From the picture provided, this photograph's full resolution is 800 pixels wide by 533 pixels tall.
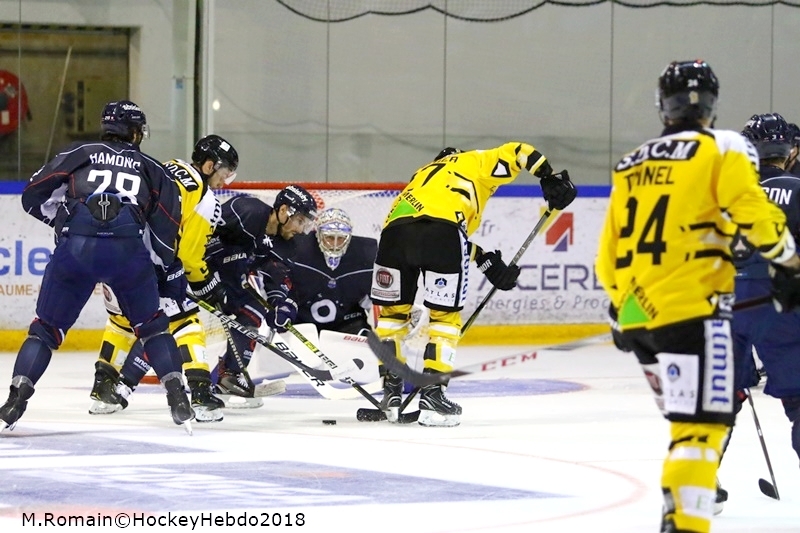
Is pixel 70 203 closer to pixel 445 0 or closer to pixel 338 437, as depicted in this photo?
pixel 338 437

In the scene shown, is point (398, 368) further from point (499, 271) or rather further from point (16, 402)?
point (16, 402)

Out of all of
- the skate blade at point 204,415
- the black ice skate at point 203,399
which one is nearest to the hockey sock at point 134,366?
the black ice skate at point 203,399

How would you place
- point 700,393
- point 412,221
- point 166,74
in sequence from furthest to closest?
point 166,74 < point 412,221 < point 700,393

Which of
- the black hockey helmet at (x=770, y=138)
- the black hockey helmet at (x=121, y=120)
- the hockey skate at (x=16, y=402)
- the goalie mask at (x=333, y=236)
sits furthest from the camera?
the goalie mask at (x=333, y=236)

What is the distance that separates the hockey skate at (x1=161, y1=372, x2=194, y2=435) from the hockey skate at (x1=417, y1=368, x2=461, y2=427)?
93 centimetres

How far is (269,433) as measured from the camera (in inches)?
215

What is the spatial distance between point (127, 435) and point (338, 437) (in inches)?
29.7

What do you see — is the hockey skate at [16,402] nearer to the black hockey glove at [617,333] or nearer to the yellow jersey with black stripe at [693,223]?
the black hockey glove at [617,333]

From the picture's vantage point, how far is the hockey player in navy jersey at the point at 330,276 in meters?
6.71

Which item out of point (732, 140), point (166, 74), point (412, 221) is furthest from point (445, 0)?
point (732, 140)

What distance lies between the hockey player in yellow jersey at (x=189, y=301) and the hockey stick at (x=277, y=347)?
56mm

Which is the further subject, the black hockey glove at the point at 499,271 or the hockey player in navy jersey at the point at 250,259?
the hockey player in navy jersey at the point at 250,259

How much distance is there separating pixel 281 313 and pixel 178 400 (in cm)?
108

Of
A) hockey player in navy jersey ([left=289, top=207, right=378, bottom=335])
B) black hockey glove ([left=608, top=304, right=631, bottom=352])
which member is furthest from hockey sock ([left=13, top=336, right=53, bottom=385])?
black hockey glove ([left=608, top=304, right=631, bottom=352])
